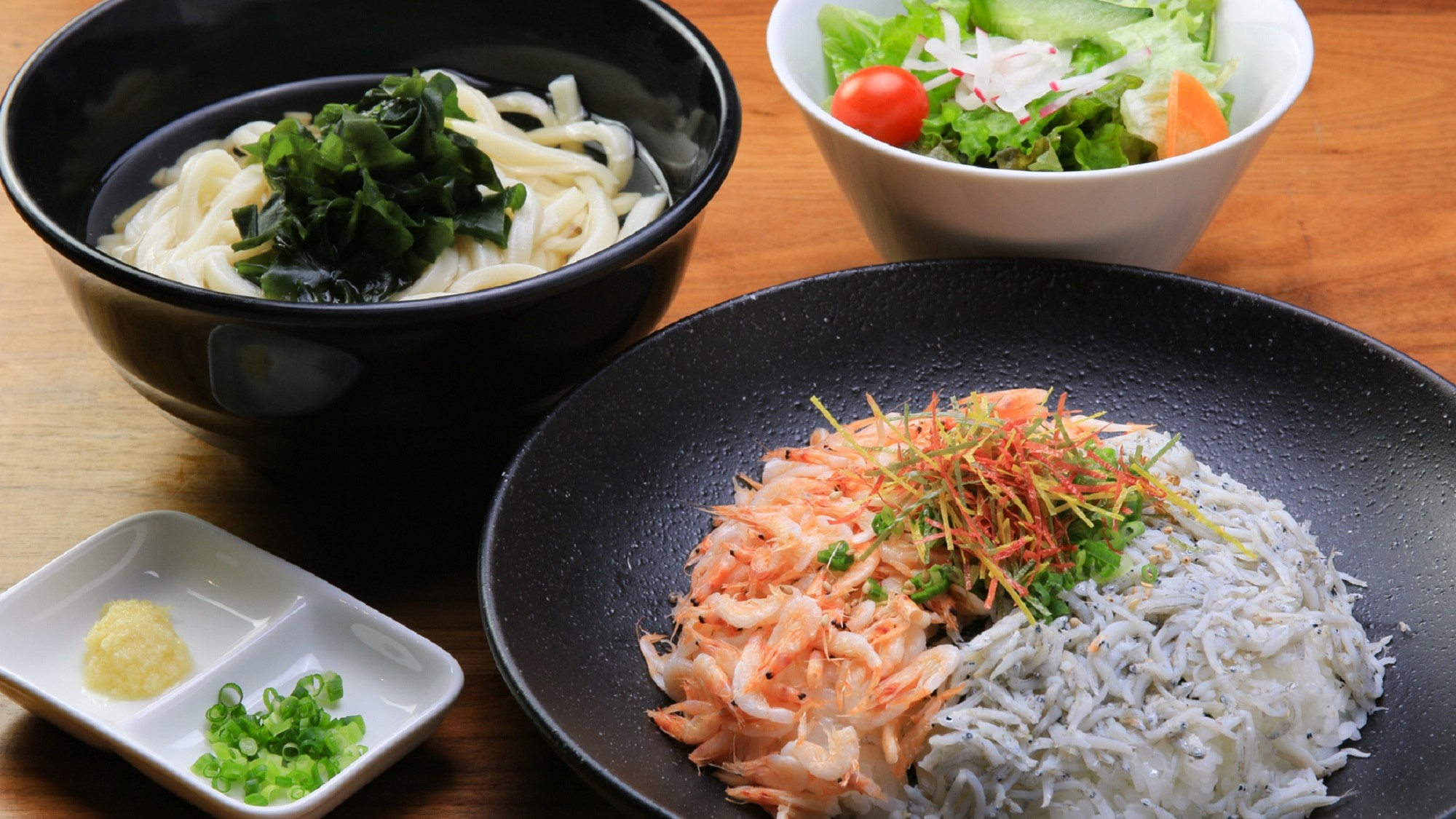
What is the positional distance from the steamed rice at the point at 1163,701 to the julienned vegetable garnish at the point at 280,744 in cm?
63

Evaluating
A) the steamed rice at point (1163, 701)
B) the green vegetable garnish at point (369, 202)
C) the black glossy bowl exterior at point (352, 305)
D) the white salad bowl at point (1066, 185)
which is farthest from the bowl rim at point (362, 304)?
the steamed rice at point (1163, 701)

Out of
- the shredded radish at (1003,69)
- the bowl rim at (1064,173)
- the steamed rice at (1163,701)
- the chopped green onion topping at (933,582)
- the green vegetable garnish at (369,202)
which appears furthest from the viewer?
the shredded radish at (1003,69)

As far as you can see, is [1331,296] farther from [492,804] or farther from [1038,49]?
[492,804]

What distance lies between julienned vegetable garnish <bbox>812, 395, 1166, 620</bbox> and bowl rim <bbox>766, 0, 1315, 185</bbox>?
415mm

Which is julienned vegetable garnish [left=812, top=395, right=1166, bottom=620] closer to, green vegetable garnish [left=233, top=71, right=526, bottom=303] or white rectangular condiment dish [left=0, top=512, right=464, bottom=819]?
white rectangular condiment dish [left=0, top=512, right=464, bottom=819]

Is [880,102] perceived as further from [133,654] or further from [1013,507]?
[133,654]

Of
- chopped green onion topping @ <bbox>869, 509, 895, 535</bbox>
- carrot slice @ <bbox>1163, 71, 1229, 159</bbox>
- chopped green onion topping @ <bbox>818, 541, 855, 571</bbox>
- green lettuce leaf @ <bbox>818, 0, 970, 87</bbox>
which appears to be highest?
green lettuce leaf @ <bbox>818, 0, 970, 87</bbox>

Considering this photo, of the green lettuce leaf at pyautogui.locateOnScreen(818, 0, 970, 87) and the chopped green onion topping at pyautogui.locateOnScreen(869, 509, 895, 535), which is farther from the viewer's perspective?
the green lettuce leaf at pyautogui.locateOnScreen(818, 0, 970, 87)

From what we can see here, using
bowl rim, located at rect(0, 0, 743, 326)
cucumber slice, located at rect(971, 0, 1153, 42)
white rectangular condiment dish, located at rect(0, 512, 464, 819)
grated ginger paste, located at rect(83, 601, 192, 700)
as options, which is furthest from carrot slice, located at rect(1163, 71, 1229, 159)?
grated ginger paste, located at rect(83, 601, 192, 700)

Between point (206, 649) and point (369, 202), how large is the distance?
62cm

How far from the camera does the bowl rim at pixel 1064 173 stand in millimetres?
1872

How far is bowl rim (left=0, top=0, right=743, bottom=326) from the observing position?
4.92 feet

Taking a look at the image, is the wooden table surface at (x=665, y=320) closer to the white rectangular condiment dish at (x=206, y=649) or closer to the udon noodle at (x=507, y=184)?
the white rectangular condiment dish at (x=206, y=649)

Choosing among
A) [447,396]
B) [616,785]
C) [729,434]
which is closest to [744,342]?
[729,434]
